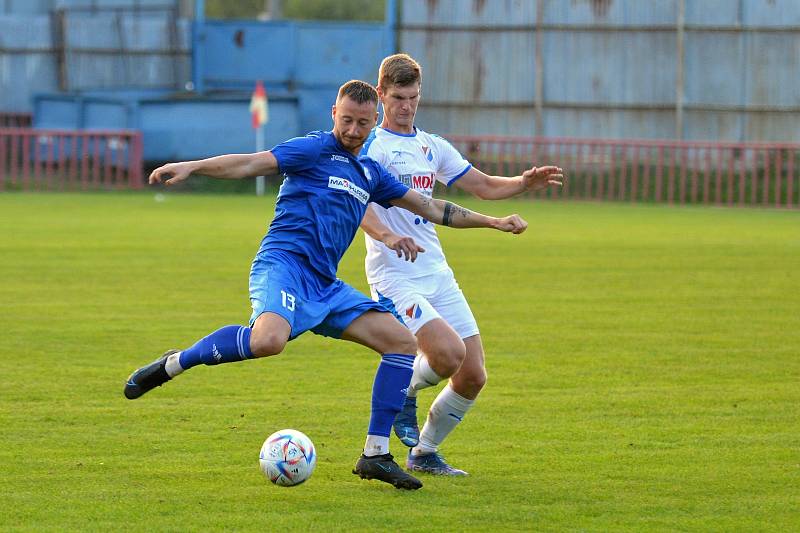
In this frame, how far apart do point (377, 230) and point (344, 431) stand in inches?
53.2

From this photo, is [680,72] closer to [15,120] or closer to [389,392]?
[15,120]

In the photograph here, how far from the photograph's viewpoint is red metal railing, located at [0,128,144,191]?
29.3 meters

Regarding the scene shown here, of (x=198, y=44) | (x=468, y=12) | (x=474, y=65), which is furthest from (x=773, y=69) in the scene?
(x=198, y=44)

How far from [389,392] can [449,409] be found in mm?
567

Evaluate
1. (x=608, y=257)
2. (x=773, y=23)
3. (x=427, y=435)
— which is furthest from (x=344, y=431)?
(x=773, y=23)

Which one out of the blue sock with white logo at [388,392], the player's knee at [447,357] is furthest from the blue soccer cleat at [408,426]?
the blue sock with white logo at [388,392]

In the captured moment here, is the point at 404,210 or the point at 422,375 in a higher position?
the point at 404,210

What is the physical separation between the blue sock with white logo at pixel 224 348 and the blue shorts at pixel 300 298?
0.33 ft

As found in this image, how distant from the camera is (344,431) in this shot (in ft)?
24.2

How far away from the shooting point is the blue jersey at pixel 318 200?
6312 mm

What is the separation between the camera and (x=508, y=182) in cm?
732

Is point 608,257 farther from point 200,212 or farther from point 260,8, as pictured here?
point 260,8

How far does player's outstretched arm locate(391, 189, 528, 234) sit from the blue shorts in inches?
22.8

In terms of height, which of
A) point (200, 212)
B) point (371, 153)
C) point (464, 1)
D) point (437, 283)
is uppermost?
point (464, 1)
